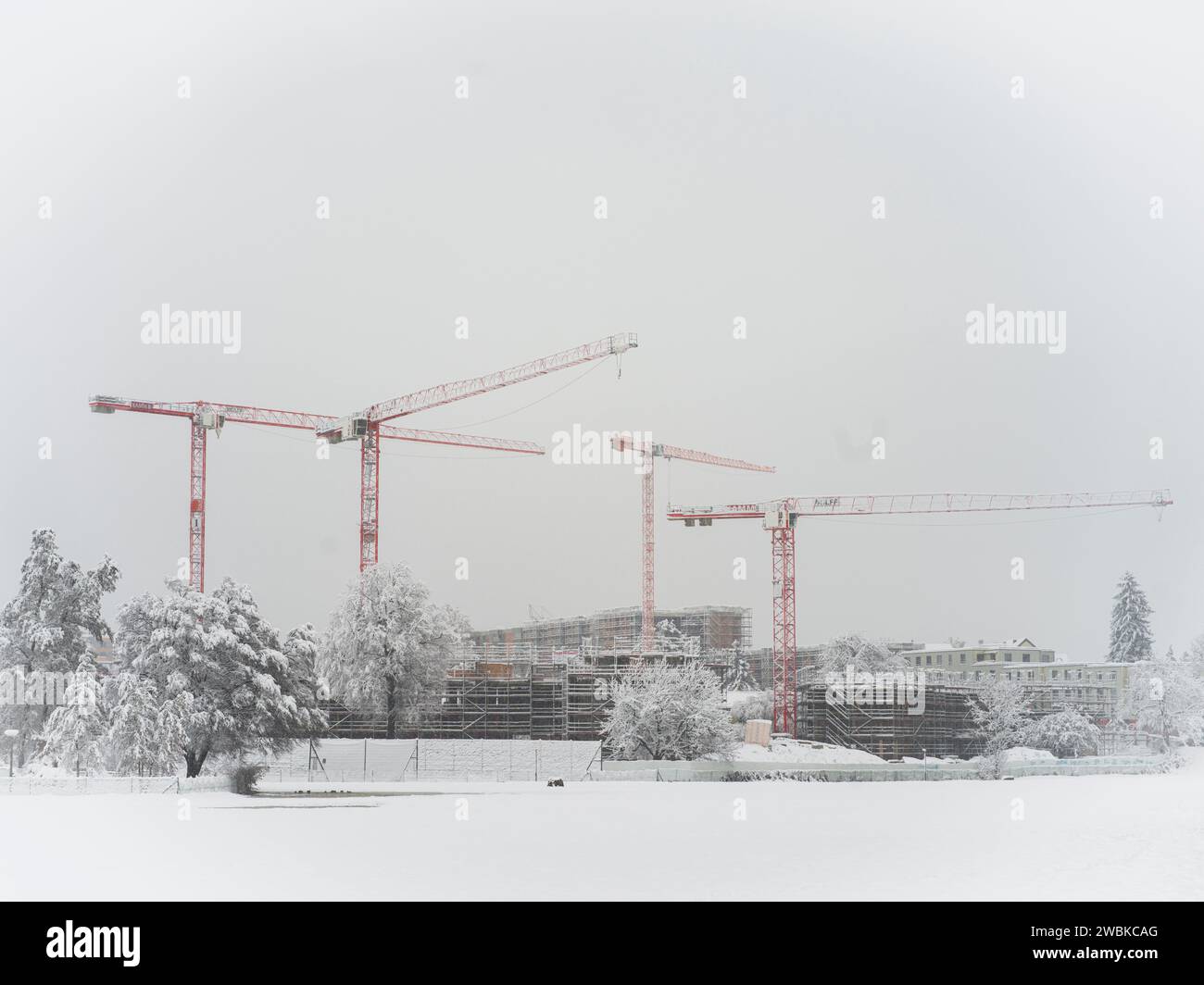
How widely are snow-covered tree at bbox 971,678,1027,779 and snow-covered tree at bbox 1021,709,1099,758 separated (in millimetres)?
655

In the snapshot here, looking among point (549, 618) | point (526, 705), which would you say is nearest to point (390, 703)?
point (526, 705)

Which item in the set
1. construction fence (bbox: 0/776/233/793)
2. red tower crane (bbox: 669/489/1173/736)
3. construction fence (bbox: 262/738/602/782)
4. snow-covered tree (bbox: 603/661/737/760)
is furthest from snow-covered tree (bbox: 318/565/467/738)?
red tower crane (bbox: 669/489/1173/736)

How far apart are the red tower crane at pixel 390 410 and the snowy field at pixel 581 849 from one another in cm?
3000

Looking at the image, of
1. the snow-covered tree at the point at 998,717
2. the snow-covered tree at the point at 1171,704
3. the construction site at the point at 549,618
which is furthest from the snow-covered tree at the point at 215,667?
the snow-covered tree at the point at 1171,704

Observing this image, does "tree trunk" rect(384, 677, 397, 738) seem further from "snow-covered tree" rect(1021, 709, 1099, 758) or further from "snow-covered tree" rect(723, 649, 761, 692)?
"snow-covered tree" rect(723, 649, 761, 692)

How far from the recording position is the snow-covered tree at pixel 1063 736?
5969 cm

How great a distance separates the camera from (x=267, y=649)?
36781 mm

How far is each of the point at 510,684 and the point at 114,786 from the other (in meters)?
19.6

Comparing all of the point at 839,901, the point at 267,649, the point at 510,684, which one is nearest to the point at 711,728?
the point at 510,684

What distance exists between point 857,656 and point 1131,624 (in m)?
17.0

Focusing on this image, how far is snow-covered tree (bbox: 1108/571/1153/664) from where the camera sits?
72125 millimetres

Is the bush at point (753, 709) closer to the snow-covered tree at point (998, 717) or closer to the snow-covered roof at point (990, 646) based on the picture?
the snow-covered tree at point (998, 717)

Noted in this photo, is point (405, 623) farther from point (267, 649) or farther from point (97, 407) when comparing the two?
point (97, 407)
